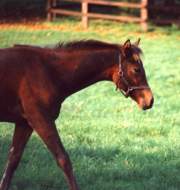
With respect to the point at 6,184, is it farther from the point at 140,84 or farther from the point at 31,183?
the point at 140,84

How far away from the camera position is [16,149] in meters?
6.91

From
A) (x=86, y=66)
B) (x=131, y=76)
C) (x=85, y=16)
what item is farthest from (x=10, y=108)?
(x=85, y=16)

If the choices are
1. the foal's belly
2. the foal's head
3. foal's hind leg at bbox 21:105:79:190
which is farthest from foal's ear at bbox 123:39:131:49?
the foal's belly

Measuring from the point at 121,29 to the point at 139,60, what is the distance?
17.0 meters

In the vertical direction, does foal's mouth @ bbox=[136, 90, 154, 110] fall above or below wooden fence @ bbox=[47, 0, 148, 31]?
above

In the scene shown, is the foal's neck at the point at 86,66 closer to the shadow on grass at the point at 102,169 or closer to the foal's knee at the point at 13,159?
the foal's knee at the point at 13,159

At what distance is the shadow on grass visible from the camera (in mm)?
7258

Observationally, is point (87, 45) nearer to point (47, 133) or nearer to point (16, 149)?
point (47, 133)

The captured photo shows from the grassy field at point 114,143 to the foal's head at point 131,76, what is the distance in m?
1.06

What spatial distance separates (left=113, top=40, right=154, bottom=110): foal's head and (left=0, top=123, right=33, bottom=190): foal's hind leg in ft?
3.47

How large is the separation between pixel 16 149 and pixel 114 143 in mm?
2529

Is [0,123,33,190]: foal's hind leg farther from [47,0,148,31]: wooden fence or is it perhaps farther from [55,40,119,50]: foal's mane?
[47,0,148,31]: wooden fence

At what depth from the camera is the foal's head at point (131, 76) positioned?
21.9ft

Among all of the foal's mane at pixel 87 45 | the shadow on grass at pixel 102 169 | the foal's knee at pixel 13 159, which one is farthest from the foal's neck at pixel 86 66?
the shadow on grass at pixel 102 169
